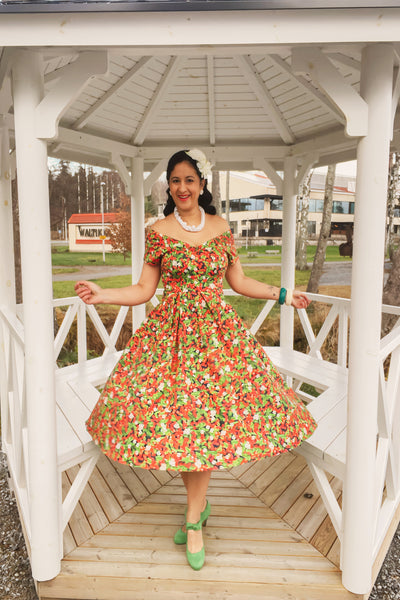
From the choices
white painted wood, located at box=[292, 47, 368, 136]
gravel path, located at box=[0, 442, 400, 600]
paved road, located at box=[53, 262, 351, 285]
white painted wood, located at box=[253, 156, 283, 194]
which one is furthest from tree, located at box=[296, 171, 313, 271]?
white painted wood, located at box=[292, 47, 368, 136]

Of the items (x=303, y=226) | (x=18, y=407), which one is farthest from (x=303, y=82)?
(x=303, y=226)

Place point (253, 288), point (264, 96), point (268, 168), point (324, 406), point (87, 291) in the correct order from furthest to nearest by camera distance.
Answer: point (268, 168) → point (264, 96) → point (324, 406) → point (253, 288) → point (87, 291)

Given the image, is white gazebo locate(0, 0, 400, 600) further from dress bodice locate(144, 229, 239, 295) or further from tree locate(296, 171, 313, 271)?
tree locate(296, 171, 313, 271)

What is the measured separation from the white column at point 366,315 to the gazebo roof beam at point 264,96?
1754 millimetres

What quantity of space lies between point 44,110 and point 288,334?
373cm

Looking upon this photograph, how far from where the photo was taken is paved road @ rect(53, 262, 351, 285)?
1173 centimetres

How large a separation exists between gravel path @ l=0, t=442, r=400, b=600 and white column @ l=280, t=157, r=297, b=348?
7.52 ft

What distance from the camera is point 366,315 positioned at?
2193 mm

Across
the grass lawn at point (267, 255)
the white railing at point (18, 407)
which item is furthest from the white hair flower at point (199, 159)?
the grass lawn at point (267, 255)

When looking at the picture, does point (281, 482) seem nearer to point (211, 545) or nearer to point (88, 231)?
point (211, 545)

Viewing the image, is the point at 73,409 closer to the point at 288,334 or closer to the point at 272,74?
the point at 288,334

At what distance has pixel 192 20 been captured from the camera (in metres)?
1.90

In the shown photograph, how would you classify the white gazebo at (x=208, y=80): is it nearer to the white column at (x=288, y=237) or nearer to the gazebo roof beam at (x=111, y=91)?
the gazebo roof beam at (x=111, y=91)

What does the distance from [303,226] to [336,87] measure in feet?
37.0
